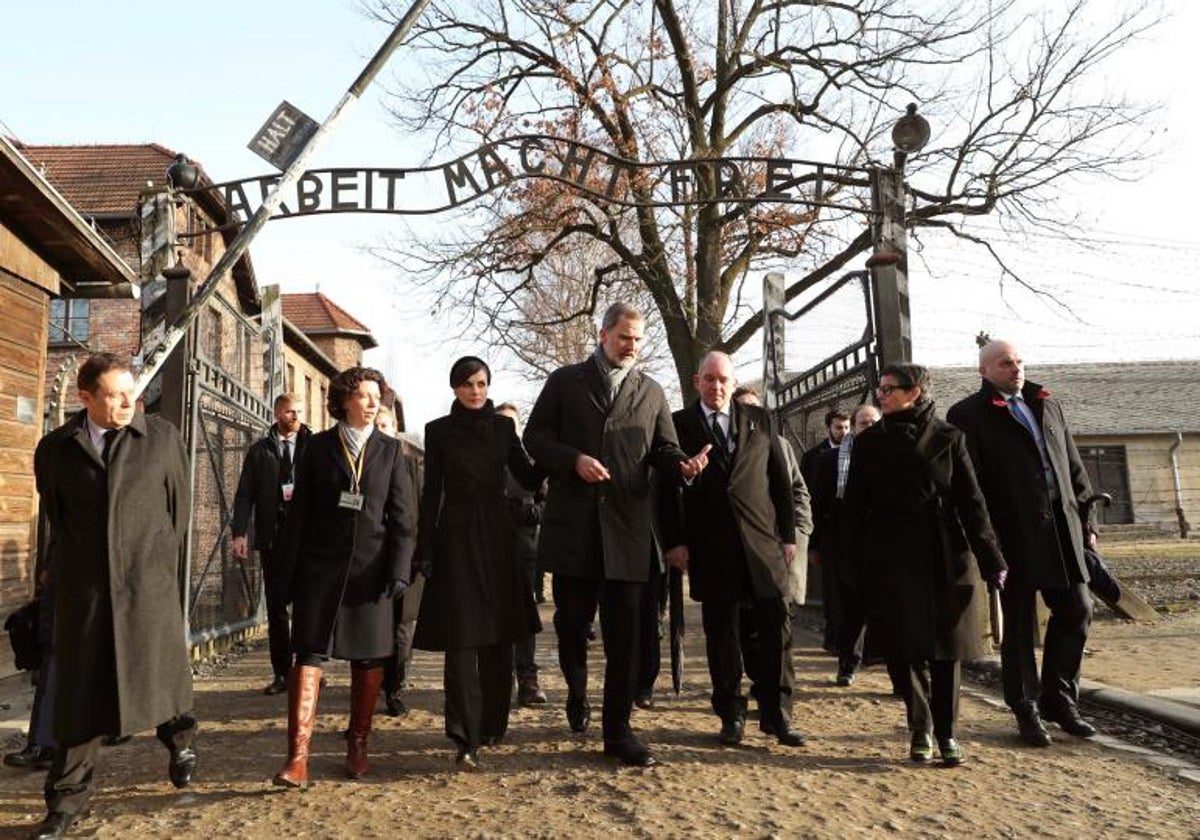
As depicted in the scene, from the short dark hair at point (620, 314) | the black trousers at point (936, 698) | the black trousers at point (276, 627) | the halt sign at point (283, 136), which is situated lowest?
the black trousers at point (936, 698)

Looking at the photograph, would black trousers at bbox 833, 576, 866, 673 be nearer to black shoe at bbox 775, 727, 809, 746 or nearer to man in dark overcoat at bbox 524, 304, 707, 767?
black shoe at bbox 775, 727, 809, 746

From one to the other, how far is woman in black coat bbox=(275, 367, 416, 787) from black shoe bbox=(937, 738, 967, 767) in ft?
8.73

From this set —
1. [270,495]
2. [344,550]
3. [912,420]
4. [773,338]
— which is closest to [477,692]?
[344,550]

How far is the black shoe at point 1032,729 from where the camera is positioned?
182 inches

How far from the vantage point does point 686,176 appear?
9.68 m

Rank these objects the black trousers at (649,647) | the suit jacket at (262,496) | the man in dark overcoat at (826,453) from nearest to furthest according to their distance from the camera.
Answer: the black trousers at (649,647), the suit jacket at (262,496), the man in dark overcoat at (826,453)

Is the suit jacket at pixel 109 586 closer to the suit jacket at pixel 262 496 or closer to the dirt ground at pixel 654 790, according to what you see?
the dirt ground at pixel 654 790

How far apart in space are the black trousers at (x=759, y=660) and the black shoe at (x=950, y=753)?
2.55ft

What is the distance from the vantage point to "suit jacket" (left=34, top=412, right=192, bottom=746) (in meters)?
3.61

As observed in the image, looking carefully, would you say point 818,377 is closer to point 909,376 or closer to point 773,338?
point 773,338

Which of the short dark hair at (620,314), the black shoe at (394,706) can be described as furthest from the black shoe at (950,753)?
the black shoe at (394,706)

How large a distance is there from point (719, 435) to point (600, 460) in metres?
0.80

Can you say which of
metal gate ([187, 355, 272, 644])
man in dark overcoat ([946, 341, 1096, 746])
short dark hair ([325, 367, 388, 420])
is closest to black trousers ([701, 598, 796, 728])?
man in dark overcoat ([946, 341, 1096, 746])

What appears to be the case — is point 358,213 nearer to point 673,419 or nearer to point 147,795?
point 673,419
